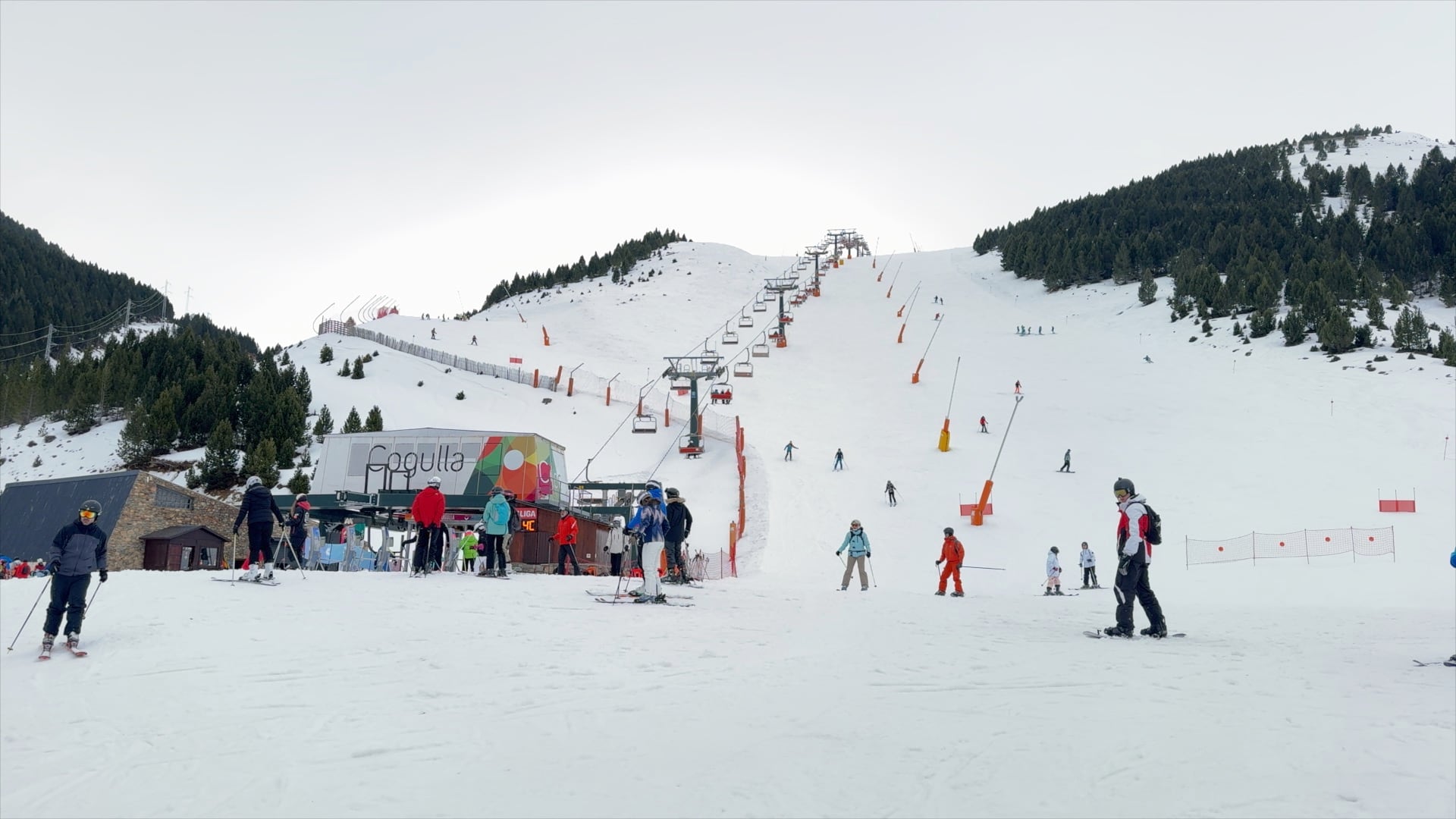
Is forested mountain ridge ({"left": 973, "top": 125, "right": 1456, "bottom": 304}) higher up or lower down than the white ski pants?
higher up

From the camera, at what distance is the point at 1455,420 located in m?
31.6

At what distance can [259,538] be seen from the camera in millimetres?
12750

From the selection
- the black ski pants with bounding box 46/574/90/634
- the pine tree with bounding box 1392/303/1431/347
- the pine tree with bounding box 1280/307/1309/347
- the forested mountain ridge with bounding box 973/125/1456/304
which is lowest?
the black ski pants with bounding box 46/574/90/634

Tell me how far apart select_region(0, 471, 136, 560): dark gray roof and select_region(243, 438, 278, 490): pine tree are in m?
9.93

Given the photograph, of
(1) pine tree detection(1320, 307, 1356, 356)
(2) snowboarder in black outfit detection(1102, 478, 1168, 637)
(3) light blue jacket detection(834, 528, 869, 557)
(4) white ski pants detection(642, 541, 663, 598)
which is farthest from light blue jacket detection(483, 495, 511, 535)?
(1) pine tree detection(1320, 307, 1356, 356)

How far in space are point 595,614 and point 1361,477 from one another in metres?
25.7

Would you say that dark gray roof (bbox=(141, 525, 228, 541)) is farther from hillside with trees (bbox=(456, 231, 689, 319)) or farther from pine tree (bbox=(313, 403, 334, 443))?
hillside with trees (bbox=(456, 231, 689, 319))

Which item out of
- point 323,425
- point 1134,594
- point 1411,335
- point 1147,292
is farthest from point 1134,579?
point 1147,292

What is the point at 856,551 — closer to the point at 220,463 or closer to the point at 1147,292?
the point at 220,463

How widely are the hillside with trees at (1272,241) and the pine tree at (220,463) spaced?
1902 inches

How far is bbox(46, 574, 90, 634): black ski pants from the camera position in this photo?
8.26 metres

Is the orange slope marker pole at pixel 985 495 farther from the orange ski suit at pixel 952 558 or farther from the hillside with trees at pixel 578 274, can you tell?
the hillside with trees at pixel 578 274

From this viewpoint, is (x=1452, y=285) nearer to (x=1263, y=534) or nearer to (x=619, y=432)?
(x=1263, y=534)

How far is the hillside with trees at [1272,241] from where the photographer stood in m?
52.3
